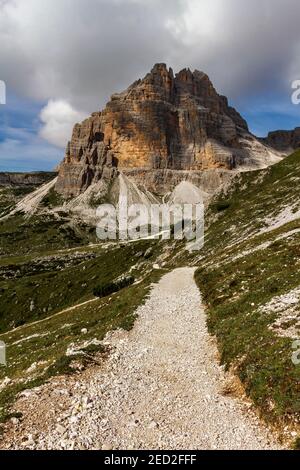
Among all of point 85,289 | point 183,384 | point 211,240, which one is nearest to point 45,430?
point 183,384

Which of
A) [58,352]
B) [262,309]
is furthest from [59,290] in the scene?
[262,309]

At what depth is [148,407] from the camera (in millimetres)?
16891

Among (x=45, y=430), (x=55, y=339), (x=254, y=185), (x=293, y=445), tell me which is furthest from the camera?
(x=254, y=185)

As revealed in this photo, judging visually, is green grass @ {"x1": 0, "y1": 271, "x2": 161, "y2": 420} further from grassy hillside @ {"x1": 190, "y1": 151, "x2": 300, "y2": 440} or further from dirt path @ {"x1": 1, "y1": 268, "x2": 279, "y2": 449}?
grassy hillside @ {"x1": 190, "y1": 151, "x2": 300, "y2": 440}

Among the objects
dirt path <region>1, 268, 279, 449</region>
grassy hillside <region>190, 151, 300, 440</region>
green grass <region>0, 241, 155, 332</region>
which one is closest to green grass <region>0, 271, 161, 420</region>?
dirt path <region>1, 268, 279, 449</region>

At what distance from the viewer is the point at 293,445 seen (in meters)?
13.5

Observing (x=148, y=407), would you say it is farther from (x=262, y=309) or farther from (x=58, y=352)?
(x=58, y=352)

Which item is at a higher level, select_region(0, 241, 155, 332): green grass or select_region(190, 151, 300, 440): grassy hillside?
select_region(190, 151, 300, 440): grassy hillside

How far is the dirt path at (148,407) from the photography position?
1425 cm

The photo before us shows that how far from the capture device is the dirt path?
1425 cm

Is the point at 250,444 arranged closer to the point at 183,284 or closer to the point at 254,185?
the point at 183,284

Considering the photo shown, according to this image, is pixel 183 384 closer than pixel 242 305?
Yes

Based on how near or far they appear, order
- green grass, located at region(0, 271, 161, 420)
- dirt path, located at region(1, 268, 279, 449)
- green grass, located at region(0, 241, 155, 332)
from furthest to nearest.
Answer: green grass, located at region(0, 241, 155, 332), green grass, located at region(0, 271, 161, 420), dirt path, located at region(1, 268, 279, 449)

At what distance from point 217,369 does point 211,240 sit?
54.2m
